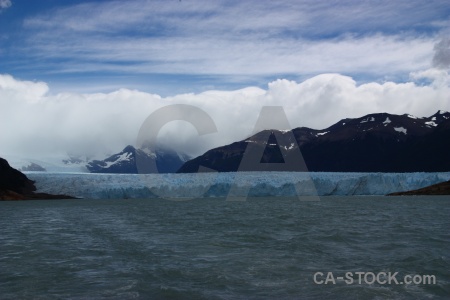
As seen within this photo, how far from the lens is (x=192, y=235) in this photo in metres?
24.9

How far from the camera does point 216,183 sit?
269ft

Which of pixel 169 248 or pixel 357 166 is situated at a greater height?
pixel 357 166

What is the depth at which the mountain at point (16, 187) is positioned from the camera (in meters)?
89.6

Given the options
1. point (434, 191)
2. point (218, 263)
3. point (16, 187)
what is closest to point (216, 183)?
point (16, 187)

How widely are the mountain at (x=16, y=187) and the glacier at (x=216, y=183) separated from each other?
453cm

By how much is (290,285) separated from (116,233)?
1596cm

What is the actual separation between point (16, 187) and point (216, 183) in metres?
42.7

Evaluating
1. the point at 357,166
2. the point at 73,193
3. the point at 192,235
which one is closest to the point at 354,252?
the point at 192,235

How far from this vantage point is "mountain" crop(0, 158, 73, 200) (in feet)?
294

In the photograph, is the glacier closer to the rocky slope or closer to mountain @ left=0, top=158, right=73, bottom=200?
mountain @ left=0, top=158, right=73, bottom=200

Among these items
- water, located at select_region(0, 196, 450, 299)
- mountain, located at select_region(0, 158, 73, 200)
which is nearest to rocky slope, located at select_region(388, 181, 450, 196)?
mountain, located at select_region(0, 158, 73, 200)

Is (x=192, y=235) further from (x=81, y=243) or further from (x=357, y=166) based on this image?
(x=357, y=166)

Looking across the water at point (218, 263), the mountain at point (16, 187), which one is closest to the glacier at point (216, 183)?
the mountain at point (16, 187)

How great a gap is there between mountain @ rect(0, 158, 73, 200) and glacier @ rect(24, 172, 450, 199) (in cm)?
453
